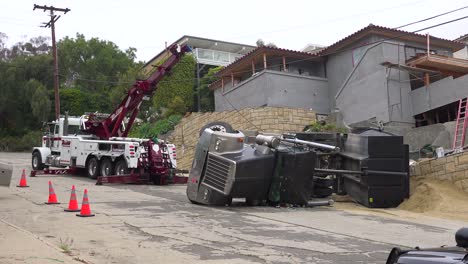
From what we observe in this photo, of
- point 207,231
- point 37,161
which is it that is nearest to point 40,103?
point 37,161

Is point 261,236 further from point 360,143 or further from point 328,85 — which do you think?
point 328,85

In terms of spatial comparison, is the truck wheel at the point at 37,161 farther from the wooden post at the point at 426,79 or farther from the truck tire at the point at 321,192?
the wooden post at the point at 426,79

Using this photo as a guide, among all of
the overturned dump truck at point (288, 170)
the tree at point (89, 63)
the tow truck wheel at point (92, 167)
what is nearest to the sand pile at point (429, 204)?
Answer: the overturned dump truck at point (288, 170)

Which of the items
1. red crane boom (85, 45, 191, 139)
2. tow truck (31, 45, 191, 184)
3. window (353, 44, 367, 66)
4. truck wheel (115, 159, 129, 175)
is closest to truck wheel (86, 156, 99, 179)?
tow truck (31, 45, 191, 184)

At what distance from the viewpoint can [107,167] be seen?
21062mm

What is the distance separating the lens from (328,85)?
95.2ft

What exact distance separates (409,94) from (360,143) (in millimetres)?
9372

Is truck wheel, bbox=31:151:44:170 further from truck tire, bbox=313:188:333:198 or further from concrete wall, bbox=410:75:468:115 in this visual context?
concrete wall, bbox=410:75:468:115

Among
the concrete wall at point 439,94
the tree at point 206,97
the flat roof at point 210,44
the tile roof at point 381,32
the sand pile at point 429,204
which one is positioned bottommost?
the sand pile at point 429,204

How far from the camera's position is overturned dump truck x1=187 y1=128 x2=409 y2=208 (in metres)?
13.4

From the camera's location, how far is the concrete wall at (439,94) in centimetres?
2089

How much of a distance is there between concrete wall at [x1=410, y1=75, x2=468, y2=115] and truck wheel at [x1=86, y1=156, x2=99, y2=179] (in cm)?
1421

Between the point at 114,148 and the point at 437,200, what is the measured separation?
12596mm

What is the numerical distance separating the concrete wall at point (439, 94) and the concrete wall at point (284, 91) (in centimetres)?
656
